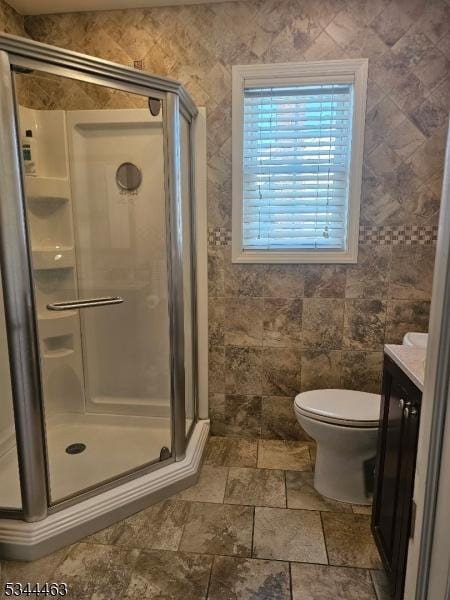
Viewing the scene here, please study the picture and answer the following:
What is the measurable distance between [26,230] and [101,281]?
769mm

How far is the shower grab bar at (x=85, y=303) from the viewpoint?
1.77m

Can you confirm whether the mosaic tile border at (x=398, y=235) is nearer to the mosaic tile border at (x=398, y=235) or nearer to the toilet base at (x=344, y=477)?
the mosaic tile border at (x=398, y=235)

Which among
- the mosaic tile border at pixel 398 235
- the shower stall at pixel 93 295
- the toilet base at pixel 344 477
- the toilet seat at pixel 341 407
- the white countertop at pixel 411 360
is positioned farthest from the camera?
the mosaic tile border at pixel 398 235

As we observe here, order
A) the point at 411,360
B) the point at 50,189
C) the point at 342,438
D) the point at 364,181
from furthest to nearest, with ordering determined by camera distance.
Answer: the point at 364,181
the point at 50,189
the point at 342,438
the point at 411,360

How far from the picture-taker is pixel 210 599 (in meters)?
1.31

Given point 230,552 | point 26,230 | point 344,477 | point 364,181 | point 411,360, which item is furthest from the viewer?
point 364,181

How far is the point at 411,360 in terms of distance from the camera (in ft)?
4.00

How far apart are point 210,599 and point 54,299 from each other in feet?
4.68

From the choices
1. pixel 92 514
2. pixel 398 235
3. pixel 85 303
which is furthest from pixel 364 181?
pixel 92 514

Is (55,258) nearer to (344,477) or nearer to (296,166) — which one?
(296,166)

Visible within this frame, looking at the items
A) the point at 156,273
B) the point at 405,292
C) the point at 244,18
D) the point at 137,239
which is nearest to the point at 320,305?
the point at 405,292

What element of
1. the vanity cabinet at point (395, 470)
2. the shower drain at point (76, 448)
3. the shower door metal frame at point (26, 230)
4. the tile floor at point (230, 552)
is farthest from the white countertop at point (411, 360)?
the shower drain at point (76, 448)

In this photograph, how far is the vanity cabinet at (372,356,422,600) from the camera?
43.6 inches

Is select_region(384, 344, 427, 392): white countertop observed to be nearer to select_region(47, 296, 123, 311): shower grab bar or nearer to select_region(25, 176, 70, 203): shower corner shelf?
select_region(47, 296, 123, 311): shower grab bar
